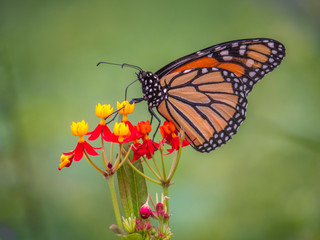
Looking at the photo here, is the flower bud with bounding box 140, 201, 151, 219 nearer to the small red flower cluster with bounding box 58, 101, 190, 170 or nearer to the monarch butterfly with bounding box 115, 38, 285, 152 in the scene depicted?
the small red flower cluster with bounding box 58, 101, 190, 170

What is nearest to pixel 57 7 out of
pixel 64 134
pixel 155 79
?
pixel 64 134

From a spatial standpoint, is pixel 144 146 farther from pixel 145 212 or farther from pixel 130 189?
pixel 145 212

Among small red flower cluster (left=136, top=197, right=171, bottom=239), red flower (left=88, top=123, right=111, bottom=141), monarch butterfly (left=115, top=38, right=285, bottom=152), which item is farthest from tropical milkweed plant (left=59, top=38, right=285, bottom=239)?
small red flower cluster (left=136, top=197, right=171, bottom=239)

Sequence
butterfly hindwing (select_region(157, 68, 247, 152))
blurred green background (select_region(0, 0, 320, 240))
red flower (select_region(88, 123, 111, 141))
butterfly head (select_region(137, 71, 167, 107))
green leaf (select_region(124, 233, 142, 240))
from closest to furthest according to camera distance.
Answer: green leaf (select_region(124, 233, 142, 240)) → red flower (select_region(88, 123, 111, 141)) → butterfly head (select_region(137, 71, 167, 107)) → butterfly hindwing (select_region(157, 68, 247, 152)) → blurred green background (select_region(0, 0, 320, 240))

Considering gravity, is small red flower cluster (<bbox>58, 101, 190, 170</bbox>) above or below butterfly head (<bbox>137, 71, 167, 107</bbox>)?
below

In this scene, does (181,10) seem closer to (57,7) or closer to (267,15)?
(267,15)

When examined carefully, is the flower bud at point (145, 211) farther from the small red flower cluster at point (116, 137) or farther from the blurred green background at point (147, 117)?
the blurred green background at point (147, 117)

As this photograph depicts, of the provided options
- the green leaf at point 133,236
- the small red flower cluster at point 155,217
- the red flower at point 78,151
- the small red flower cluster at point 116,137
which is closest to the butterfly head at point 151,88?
the small red flower cluster at point 116,137
